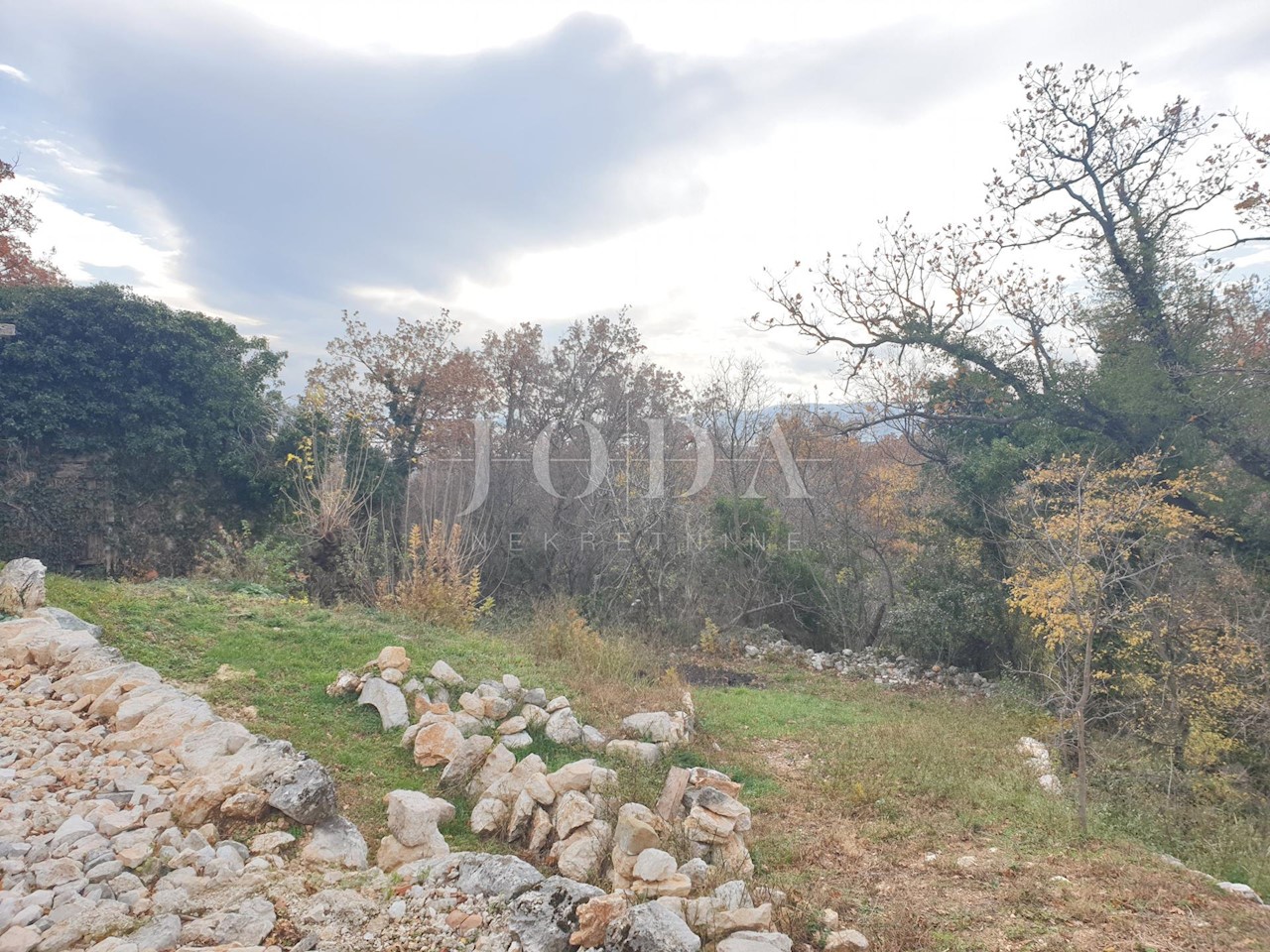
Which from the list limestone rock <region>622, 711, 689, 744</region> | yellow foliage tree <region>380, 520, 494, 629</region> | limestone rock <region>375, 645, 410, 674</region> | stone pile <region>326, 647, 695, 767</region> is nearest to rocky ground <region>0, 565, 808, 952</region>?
stone pile <region>326, 647, 695, 767</region>

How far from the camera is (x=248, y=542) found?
31.6ft

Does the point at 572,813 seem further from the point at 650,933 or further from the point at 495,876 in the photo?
the point at 650,933

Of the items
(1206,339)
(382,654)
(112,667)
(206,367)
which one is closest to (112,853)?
(112,667)

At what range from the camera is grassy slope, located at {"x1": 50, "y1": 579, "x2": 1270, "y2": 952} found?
119 inches

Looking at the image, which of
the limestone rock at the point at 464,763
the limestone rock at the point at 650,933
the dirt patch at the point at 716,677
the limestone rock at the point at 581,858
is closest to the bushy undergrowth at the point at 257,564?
the limestone rock at the point at 464,763

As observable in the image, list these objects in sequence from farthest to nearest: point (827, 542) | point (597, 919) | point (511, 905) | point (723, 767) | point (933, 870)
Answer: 1. point (827, 542)
2. point (723, 767)
3. point (933, 870)
4. point (511, 905)
5. point (597, 919)

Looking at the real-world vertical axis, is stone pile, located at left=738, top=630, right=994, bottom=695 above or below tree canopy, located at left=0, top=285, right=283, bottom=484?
below

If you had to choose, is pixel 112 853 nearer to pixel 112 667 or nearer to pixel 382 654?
pixel 112 667

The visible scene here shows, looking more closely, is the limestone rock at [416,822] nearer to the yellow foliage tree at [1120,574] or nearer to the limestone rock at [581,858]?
the limestone rock at [581,858]

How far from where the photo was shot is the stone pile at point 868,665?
30.2 ft

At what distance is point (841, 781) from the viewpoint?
16.0 feet

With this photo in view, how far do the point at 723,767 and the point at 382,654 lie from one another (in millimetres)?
2775

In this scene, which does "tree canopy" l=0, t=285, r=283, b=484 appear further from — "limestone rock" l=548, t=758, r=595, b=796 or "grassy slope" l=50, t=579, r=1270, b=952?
"limestone rock" l=548, t=758, r=595, b=796

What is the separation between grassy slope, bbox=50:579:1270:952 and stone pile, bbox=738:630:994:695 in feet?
5.36
